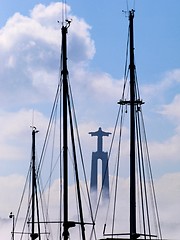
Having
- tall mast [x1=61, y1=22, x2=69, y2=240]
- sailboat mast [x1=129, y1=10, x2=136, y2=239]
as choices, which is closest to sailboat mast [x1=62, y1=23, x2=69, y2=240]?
tall mast [x1=61, y1=22, x2=69, y2=240]

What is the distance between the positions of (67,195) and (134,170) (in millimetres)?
7573

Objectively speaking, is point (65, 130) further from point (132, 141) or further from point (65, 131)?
point (132, 141)

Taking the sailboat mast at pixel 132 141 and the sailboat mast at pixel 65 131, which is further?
the sailboat mast at pixel 132 141

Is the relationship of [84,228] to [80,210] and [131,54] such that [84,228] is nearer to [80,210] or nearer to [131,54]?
[80,210]

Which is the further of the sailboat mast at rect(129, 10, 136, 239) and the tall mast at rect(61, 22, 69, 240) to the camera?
the sailboat mast at rect(129, 10, 136, 239)

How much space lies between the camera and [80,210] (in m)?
70.8

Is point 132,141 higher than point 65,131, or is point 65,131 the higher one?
point 132,141

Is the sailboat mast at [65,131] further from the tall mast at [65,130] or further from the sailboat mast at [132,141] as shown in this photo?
the sailboat mast at [132,141]

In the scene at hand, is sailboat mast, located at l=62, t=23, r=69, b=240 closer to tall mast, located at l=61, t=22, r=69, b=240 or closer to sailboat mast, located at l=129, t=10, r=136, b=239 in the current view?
tall mast, located at l=61, t=22, r=69, b=240

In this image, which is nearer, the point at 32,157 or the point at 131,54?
the point at 131,54

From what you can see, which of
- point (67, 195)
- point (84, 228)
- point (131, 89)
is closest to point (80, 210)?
point (84, 228)

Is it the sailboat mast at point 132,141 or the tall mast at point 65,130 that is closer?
the tall mast at point 65,130

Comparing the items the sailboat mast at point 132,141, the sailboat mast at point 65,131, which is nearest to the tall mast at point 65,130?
the sailboat mast at point 65,131

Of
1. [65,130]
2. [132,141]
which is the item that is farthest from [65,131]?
[132,141]
